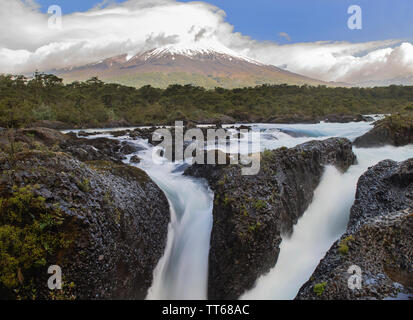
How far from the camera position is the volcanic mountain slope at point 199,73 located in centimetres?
15262

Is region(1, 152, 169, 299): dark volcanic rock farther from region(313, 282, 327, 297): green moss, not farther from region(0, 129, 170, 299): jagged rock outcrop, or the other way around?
region(313, 282, 327, 297): green moss

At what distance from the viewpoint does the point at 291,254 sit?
6883 millimetres

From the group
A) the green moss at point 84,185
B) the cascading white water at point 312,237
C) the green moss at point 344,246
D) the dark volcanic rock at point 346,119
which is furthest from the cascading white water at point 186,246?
the dark volcanic rock at point 346,119

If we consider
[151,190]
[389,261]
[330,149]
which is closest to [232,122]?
[330,149]

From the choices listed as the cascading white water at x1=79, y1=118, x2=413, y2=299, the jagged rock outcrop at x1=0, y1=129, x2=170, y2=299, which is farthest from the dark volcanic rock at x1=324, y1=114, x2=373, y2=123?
the jagged rock outcrop at x1=0, y1=129, x2=170, y2=299

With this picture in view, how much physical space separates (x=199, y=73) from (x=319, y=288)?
585 ft

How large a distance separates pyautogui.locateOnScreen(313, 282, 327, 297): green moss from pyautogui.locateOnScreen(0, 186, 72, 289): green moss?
418cm

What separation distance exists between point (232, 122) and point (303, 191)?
3170 centimetres

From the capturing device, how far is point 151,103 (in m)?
54.6

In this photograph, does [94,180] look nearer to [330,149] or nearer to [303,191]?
[303,191]

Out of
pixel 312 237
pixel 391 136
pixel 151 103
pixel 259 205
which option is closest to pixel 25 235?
pixel 259 205

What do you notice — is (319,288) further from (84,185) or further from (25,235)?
(25,235)

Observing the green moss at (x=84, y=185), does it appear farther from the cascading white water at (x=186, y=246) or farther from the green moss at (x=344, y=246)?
the green moss at (x=344, y=246)
